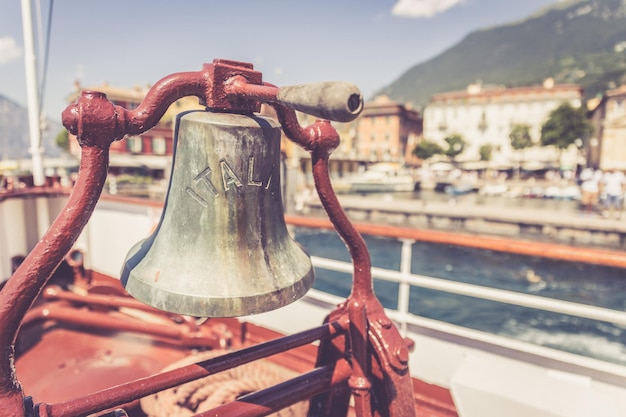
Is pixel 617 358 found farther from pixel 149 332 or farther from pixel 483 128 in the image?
pixel 483 128

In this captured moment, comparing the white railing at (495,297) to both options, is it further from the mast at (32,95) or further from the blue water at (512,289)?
the blue water at (512,289)

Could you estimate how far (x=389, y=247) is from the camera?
21.3m

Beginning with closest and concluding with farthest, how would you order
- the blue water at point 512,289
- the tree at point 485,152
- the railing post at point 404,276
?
the railing post at point 404,276 → the blue water at point 512,289 → the tree at point 485,152

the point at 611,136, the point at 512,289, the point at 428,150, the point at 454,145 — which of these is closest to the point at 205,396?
the point at 512,289

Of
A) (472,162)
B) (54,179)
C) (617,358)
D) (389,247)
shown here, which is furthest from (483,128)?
(54,179)

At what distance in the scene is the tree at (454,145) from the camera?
220ft

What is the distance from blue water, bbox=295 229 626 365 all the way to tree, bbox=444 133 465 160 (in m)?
49.7

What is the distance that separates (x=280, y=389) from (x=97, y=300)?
2156 mm

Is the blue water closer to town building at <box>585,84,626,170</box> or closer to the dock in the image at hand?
the dock

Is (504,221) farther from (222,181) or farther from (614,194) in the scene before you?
(222,181)

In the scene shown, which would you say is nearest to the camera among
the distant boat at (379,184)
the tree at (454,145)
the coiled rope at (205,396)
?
Answer: the coiled rope at (205,396)

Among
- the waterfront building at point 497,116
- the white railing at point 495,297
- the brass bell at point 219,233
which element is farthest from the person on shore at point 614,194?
the waterfront building at point 497,116

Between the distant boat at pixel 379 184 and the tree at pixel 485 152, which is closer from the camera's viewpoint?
the distant boat at pixel 379 184

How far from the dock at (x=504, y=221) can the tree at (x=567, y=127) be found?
3465 centimetres
